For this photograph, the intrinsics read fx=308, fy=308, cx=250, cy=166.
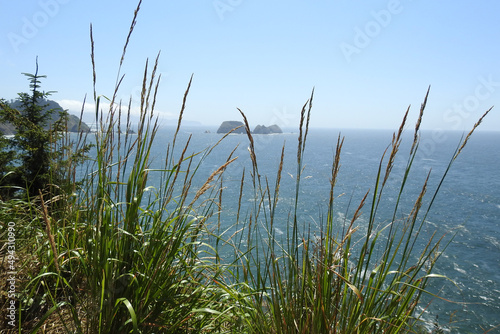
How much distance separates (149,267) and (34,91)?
8.04 metres

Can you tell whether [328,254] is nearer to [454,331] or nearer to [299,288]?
[299,288]

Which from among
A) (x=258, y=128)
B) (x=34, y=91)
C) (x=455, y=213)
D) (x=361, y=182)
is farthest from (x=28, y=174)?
(x=258, y=128)

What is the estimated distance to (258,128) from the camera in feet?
575

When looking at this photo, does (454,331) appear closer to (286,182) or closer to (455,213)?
(455,213)

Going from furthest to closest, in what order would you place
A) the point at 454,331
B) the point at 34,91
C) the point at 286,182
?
1. the point at 286,182
2. the point at 454,331
3. the point at 34,91

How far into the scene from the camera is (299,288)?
1645 millimetres

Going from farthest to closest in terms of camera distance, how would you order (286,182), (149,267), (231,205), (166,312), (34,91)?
1. (286,182)
2. (231,205)
3. (34,91)
4. (166,312)
5. (149,267)

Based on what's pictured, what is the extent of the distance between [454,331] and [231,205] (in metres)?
16.7

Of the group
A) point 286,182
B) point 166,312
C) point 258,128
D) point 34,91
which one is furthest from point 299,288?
point 258,128

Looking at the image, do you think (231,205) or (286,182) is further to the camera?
(286,182)

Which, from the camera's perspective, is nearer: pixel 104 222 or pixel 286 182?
pixel 104 222

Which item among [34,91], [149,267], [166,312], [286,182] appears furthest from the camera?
[286,182]

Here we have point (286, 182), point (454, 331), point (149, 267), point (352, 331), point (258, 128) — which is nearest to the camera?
point (352, 331)

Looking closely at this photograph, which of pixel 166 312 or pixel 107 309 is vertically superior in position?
pixel 107 309
